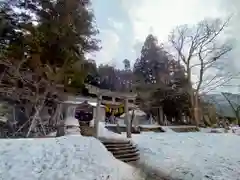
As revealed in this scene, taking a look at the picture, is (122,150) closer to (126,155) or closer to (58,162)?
(126,155)

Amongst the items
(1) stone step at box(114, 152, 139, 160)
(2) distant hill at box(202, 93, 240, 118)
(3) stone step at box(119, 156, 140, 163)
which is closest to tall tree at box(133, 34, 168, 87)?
(2) distant hill at box(202, 93, 240, 118)

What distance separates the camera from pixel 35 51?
12.5m

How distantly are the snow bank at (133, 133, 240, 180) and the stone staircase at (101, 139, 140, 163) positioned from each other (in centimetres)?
39

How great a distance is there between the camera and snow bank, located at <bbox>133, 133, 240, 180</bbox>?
780cm

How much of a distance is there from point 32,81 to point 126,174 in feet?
24.0

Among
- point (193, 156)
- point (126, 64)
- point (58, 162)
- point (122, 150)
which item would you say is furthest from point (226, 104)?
point (58, 162)

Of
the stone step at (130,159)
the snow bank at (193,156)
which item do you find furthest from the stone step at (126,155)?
the snow bank at (193,156)

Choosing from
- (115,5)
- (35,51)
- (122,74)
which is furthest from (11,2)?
(122,74)

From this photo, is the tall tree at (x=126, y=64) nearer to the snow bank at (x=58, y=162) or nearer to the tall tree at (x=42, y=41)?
the tall tree at (x=42, y=41)

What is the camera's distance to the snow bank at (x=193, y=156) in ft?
Answer: 25.6

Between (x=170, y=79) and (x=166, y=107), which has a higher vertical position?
(x=170, y=79)

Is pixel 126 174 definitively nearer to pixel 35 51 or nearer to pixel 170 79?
pixel 35 51

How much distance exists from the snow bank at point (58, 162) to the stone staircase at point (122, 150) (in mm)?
977

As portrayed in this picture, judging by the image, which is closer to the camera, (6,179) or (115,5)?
(6,179)
